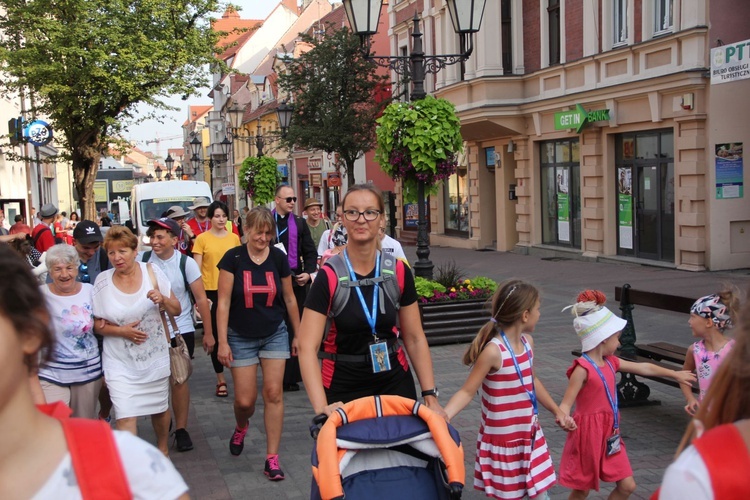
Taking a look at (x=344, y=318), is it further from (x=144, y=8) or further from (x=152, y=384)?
(x=144, y=8)

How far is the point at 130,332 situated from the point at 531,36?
20221 mm

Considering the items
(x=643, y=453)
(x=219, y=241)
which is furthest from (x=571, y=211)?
(x=643, y=453)

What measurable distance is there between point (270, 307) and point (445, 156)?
553 cm

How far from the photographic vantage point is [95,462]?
1.58 metres

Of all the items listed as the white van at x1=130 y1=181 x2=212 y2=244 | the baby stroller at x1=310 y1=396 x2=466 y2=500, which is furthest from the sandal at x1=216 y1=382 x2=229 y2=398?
the white van at x1=130 y1=181 x2=212 y2=244

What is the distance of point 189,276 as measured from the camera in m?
6.70

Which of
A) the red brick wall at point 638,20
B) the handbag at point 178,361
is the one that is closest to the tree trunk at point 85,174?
the red brick wall at point 638,20

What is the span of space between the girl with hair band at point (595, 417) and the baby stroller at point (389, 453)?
135 centimetres

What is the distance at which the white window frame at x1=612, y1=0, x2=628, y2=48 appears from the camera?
19.3 meters

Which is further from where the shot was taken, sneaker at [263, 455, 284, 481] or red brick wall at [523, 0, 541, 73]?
red brick wall at [523, 0, 541, 73]

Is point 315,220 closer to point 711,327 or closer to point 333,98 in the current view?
point 711,327

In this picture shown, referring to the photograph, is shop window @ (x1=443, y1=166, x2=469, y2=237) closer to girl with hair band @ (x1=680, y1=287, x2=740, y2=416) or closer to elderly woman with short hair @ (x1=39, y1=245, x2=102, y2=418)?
elderly woman with short hair @ (x1=39, y1=245, x2=102, y2=418)

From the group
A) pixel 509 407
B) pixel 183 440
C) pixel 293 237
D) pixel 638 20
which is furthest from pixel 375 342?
pixel 638 20

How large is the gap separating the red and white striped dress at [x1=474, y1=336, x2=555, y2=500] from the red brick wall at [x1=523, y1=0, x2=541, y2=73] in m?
20.1
